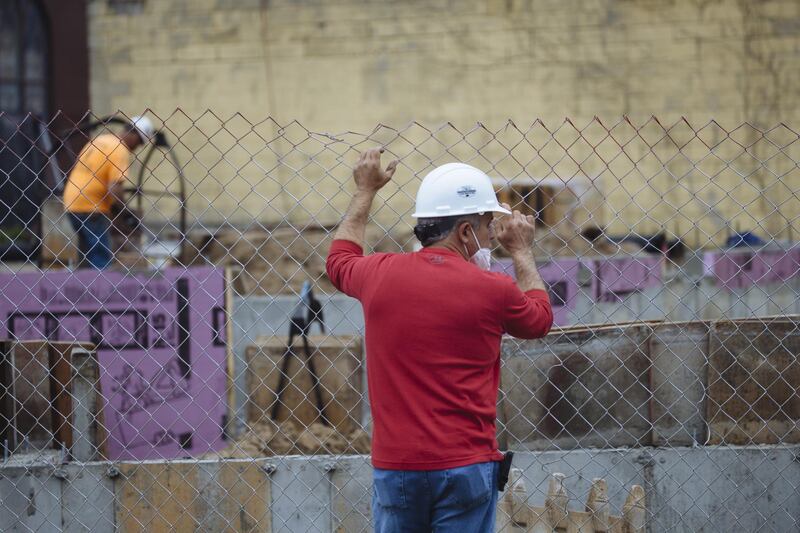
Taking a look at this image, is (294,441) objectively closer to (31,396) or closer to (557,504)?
(31,396)

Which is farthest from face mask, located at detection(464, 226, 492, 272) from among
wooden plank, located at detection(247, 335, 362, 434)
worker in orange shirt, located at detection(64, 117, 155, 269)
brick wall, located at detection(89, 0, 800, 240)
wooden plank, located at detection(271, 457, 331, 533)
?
brick wall, located at detection(89, 0, 800, 240)

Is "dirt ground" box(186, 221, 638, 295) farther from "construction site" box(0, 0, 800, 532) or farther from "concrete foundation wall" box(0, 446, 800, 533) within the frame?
"concrete foundation wall" box(0, 446, 800, 533)

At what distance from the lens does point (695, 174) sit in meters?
12.7

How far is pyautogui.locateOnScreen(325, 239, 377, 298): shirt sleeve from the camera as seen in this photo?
3.19 meters

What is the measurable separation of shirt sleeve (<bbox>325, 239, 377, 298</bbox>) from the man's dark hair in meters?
0.20

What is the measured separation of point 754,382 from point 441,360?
212 centimetres

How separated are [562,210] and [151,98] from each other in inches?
226

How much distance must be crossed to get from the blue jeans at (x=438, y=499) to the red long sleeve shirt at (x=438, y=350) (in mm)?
34

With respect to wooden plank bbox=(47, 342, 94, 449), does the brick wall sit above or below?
above

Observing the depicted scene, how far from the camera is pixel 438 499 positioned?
3010 mm

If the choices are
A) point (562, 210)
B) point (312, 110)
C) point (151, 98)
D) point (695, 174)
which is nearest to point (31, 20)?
point (151, 98)

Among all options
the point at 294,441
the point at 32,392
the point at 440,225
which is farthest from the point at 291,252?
the point at 440,225

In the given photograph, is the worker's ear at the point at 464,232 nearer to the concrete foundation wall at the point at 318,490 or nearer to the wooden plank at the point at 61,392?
the concrete foundation wall at the point at 318,490

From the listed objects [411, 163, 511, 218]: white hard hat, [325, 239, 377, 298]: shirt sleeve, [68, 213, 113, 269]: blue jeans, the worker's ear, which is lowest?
[68, 213, 113, 269]: blue jeans
